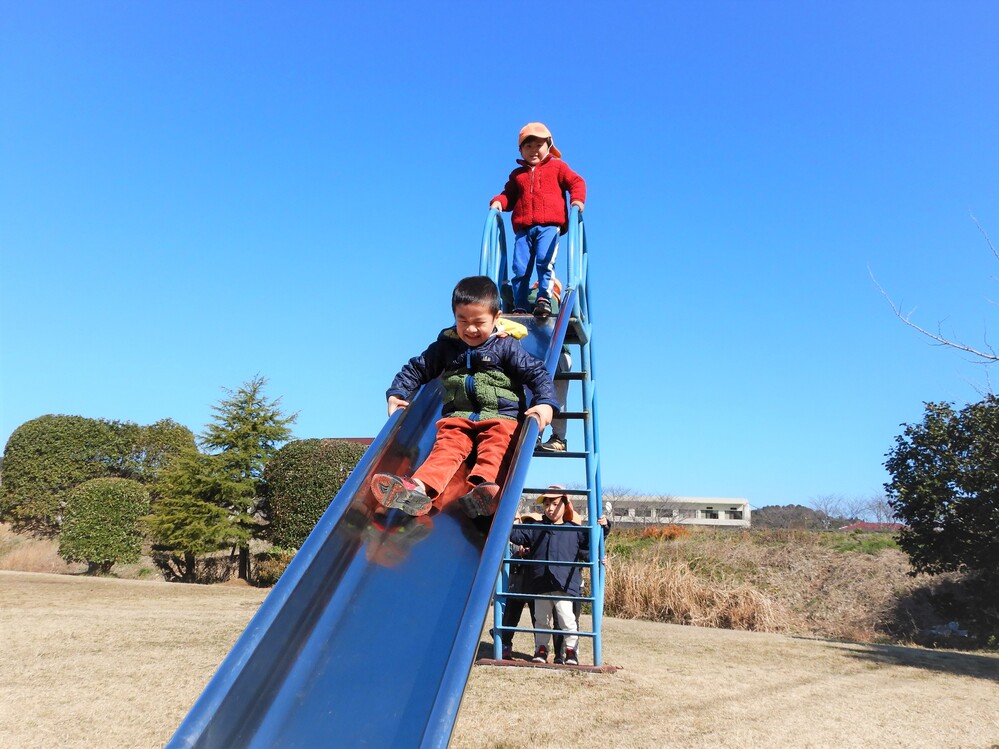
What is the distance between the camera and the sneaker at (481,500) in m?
3.64

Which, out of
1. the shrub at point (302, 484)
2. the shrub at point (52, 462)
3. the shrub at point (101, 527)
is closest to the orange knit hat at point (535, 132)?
the shrub at point (302, 484)

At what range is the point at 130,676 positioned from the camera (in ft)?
16.8

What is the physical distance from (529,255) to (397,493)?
3726 mm

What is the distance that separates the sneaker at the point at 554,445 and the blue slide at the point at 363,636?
2.40 m

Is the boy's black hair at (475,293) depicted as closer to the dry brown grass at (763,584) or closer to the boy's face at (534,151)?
the boy's face at (534,151)

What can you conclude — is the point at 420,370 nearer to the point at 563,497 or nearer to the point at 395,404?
the point at 395,404

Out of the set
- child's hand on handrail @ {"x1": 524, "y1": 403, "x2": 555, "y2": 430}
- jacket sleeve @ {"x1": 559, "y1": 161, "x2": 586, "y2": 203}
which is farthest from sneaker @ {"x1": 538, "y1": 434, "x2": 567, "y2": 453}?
child's hand on handrail @ {"x1": 524, "y1": 403, "x2": 555, "y2": 430}

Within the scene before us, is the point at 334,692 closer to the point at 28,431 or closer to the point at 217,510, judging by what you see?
the point at 217,510

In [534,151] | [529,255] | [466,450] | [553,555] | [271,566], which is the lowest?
[271,566]

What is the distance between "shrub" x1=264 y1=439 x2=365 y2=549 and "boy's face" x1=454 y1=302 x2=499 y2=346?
980 centimetres

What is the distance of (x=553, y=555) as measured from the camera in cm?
662

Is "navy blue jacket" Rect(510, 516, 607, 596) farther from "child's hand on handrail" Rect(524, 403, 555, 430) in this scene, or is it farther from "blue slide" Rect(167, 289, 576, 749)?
"blue slide" Rect(167, 289, 576, 749)

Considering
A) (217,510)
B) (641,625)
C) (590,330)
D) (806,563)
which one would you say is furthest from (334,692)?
(806,563)

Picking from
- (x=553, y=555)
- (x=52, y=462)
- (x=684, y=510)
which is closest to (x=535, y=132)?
(x=553, y=555)
